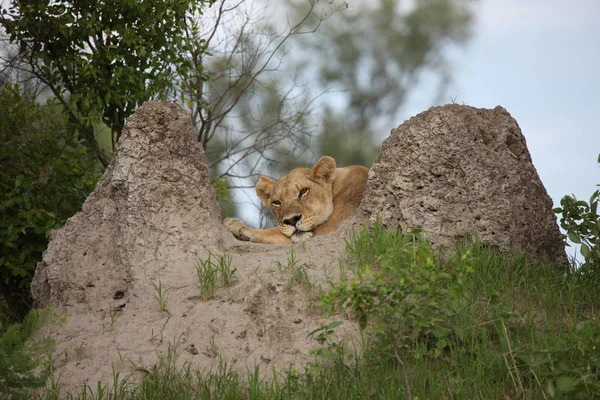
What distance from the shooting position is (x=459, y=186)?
24.1 feet

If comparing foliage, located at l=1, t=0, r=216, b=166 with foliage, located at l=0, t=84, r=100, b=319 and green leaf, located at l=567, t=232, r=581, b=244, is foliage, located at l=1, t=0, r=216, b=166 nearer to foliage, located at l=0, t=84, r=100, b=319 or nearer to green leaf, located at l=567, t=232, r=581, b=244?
foliage, located at l=0, t=84, r=100, b=319

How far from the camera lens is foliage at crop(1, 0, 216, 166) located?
32.8 feet

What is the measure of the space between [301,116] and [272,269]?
6.91 m

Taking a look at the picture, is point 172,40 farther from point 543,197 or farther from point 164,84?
point 543,197

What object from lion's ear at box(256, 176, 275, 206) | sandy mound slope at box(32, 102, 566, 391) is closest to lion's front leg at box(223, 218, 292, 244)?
sandy mound slope at box(32, 102, 566, 391)

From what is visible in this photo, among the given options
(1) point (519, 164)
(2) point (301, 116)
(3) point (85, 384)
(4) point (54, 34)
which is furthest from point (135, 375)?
(2) point (301, 116)

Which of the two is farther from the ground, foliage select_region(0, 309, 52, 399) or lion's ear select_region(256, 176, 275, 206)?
lion's ear select_region(256, 176, 275, 206)

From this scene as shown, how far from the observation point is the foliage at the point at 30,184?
32.3 feet

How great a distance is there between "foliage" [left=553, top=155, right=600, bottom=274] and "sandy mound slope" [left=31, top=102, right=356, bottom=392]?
7.14 feet

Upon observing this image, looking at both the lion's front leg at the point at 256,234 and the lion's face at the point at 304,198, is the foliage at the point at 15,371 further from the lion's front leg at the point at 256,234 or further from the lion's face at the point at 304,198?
the lion's face at the point at 304,198

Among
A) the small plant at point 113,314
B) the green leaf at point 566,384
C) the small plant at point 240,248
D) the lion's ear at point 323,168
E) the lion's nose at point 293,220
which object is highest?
the lion's ear at point 323,168

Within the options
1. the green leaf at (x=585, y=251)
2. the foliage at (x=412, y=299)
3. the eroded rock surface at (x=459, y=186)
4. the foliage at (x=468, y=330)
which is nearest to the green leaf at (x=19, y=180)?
the eroded rock surface at (x=459, y=186)

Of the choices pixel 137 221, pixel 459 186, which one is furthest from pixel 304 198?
pixel 137 221

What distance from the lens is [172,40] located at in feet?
34.9
